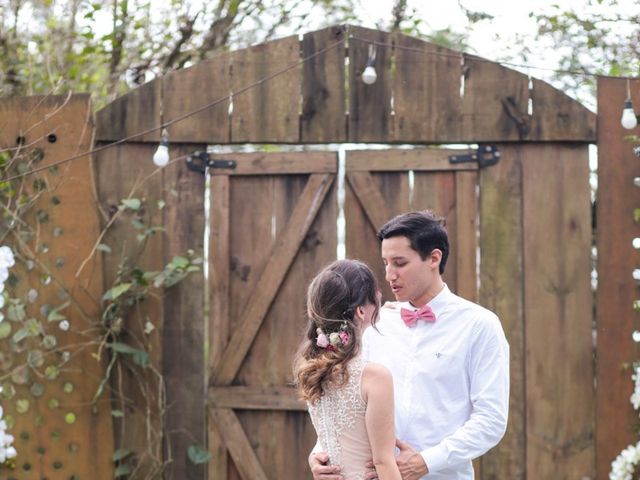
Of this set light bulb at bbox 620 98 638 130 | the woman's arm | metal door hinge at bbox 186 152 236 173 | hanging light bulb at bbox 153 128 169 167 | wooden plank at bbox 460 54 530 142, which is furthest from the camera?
Answer: metal door hinge at bbox 186 152 236 173

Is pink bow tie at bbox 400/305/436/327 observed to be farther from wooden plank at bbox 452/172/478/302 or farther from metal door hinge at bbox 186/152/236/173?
metal door hinge at bbox 186/152/236/173

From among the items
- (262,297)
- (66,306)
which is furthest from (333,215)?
(66,306)

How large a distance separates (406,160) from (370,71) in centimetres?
47

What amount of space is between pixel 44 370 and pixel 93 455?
1.57ft

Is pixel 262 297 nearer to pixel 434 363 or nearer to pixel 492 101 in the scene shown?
pixel 492 101

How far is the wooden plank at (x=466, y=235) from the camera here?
4.61m

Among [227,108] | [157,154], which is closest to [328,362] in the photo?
[157,154]

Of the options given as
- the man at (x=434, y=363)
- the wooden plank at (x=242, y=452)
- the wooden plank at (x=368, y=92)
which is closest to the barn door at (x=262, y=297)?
the wooden plank at (x=242, y=452)

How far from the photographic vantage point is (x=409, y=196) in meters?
4.72

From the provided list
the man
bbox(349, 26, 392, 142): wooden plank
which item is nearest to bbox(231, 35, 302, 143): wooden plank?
bbox(349, 26, 392, 142): wooden plank

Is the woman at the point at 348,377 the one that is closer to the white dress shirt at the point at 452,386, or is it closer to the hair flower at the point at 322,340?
the hair flower at the point at 322,340

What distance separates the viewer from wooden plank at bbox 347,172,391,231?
4684mm

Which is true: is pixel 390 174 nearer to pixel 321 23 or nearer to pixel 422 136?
pixel 422 136

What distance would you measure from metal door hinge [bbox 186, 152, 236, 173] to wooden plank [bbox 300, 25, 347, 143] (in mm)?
414
